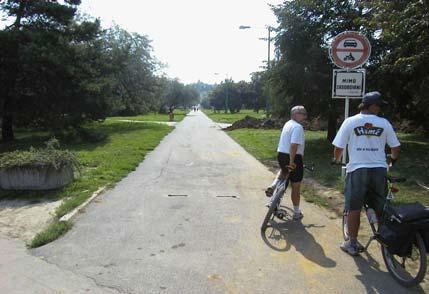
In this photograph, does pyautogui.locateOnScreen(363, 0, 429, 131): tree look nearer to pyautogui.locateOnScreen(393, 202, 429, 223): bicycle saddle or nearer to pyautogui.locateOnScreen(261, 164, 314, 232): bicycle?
pyautogui.locateOnScreen(261, 164, 314, 232): bicycle

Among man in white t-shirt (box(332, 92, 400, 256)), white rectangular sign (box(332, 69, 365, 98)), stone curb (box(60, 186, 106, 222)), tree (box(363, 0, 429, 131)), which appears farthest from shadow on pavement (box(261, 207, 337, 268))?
tree (box(363, 0, 429, 131))

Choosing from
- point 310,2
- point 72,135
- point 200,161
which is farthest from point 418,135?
point 72,135

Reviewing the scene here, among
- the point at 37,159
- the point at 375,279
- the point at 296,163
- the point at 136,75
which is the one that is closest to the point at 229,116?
the point at 136,75

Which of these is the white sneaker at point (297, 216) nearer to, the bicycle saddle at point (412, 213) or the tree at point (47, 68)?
the bicycle saddle at point (412, 213)

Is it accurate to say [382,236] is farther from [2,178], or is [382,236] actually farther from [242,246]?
[2,178]

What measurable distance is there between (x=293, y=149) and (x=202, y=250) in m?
1.95

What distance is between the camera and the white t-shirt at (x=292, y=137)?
6.66 metres

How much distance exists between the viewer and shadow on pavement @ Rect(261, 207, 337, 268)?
5512mm

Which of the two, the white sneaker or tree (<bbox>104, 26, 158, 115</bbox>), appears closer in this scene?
the white sneaker

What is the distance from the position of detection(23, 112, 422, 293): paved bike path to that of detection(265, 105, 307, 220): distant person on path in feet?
2.16

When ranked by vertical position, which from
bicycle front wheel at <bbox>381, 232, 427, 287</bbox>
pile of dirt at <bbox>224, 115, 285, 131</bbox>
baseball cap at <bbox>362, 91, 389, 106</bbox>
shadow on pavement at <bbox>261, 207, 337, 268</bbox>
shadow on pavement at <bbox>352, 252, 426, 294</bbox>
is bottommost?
pile of dirt at <bbox>224, 115, 285, 131</bbox>

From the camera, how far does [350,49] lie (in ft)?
32.0

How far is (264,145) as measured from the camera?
2020 centimetres

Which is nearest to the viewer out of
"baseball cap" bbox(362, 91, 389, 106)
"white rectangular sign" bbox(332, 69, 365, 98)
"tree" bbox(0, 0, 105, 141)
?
"baseball cap" bbox(362, 91, 389, 106)
